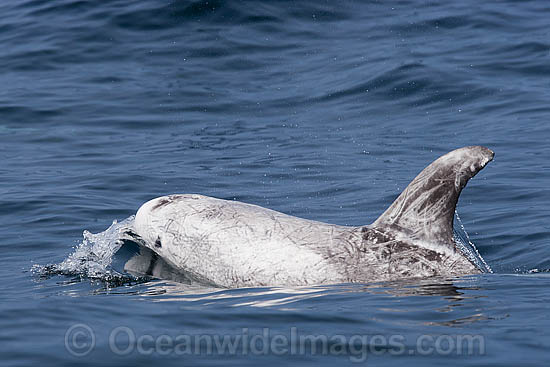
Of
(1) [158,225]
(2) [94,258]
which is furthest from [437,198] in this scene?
(2) [94,258]

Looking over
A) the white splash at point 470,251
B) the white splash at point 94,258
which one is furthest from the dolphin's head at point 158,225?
the white splash at point 470,251

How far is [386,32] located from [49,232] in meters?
13.5

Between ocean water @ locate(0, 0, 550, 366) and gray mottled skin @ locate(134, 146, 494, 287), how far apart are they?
0.74 feet

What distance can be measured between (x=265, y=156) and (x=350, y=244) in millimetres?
7591

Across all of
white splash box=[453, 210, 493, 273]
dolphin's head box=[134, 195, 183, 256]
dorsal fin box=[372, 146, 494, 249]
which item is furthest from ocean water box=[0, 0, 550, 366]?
dorsal fin box=[372, 146, 494, 249]

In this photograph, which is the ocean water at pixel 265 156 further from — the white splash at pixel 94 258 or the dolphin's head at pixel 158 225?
the dolphin's head at pixel 158 225

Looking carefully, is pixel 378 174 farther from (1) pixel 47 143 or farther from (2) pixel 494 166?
(1) pixel 47 143

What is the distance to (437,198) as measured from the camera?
8.20m

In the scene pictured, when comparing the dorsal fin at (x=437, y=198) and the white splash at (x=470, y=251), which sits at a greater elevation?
the dorsal fin at (x=437, y=198)

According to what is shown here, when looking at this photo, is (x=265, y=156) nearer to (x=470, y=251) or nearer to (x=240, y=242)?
(x=470, y=251)

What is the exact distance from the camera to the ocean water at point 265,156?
6434mm

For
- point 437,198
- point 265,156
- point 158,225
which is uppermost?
point 437,198

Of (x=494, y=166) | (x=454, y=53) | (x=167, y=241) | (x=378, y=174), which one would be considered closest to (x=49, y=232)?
(x=167, y=241)

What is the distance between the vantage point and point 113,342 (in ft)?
20.3
